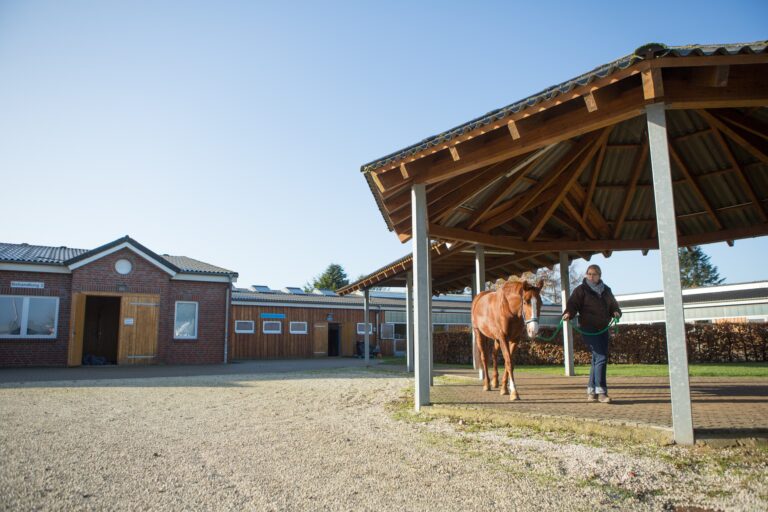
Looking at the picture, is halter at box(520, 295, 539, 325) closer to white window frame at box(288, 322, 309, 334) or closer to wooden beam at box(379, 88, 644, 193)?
wooden beam at box(379, 88, 644, 193)

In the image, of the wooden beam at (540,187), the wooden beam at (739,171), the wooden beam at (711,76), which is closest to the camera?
the wooden beam at (711,76)

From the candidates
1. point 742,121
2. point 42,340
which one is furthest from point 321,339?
point 742,121

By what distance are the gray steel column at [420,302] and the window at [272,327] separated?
78.3ft

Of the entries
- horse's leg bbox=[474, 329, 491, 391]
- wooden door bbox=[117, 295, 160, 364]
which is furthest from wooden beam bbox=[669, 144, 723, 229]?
wooden door bbox=[117, 295, 160, 364]

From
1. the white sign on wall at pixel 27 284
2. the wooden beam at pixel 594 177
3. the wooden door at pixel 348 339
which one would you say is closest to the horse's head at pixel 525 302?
the wooden beam at pixel 594 177

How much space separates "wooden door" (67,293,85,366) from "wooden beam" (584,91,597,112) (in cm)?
2012

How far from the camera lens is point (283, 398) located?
31.8 feet

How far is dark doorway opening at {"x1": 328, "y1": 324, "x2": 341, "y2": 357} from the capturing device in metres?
33.4

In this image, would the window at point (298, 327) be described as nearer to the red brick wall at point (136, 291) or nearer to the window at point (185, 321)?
the red brick wall at point (136, 291)

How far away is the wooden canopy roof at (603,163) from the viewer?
507 cm

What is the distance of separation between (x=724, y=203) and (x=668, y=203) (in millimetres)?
6467

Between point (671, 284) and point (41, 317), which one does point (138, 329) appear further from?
point (671, 284)

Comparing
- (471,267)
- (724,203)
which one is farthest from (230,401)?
(724,203)

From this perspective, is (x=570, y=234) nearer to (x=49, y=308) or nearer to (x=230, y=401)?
(x=230, y=401)
